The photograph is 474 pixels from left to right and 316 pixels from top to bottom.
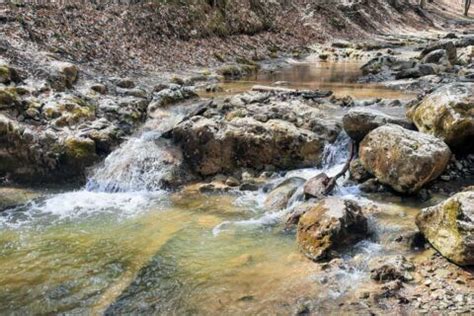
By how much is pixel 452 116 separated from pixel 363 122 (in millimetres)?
1815

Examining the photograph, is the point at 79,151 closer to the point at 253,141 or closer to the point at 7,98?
the point at 7,98

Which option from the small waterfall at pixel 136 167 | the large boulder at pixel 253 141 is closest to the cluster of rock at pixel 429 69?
the large boulder at pixel 253 141

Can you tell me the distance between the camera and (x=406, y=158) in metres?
8.30

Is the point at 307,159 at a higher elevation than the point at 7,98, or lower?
lower

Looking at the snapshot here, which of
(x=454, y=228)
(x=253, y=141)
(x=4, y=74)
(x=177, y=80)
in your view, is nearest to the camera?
(x=454, y=228)

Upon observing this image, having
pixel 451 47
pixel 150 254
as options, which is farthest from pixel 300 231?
pixel 451 47

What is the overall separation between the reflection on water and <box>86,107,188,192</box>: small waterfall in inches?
181

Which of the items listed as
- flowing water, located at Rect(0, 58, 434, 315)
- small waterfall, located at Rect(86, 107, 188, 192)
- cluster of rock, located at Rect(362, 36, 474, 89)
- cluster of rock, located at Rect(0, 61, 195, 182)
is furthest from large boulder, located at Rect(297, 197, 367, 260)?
cluster of rock, located at Rect(362, 36, 474, 89)

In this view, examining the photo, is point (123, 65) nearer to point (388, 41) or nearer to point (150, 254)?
point (150, 254)

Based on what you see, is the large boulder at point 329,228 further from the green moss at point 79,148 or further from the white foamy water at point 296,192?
the green moss at point 79,148

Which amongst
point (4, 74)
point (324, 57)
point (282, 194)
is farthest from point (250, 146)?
point (324, 57)

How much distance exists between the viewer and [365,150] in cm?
926

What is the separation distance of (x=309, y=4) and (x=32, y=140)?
90.9 feet

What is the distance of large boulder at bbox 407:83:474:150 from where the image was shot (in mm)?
8969
